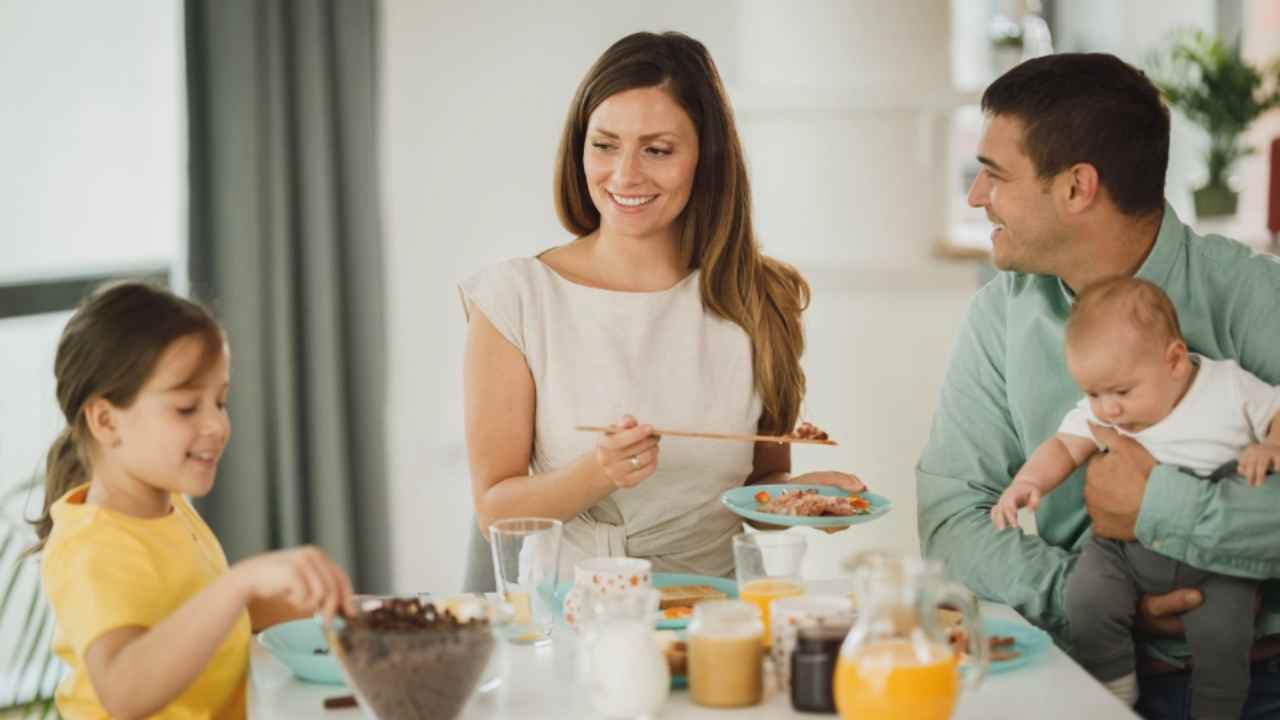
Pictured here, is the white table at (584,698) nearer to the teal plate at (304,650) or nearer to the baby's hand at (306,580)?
the teal plate at (304,650)

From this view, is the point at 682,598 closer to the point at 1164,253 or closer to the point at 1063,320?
the point at 1063,320

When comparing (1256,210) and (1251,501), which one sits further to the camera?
(1256,210)

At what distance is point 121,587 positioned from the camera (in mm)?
1575

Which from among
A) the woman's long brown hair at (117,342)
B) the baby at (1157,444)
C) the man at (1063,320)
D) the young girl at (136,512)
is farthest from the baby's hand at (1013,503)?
the woman's long brown hair at (117,342)

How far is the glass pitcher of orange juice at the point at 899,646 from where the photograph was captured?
1.31 m

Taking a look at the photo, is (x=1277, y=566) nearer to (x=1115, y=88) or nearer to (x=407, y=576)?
(x=1115, y=88)

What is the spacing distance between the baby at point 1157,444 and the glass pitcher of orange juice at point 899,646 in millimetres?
606

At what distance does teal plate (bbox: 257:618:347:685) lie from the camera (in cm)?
157

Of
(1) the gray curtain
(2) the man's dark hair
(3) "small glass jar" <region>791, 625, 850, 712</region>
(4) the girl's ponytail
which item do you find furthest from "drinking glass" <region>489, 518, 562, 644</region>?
(1) the gray curtain

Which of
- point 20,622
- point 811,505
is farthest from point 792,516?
point 20,622

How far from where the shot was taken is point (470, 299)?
2.37 meters

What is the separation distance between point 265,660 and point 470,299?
0.85m

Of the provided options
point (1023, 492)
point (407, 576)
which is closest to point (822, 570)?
point (407, 576)

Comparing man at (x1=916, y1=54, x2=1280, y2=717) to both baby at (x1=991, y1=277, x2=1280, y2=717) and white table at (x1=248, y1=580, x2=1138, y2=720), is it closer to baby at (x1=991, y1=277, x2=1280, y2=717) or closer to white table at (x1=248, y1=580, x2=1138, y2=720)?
baby at (x1=991, y1=277, x2=1280, y2=717)
